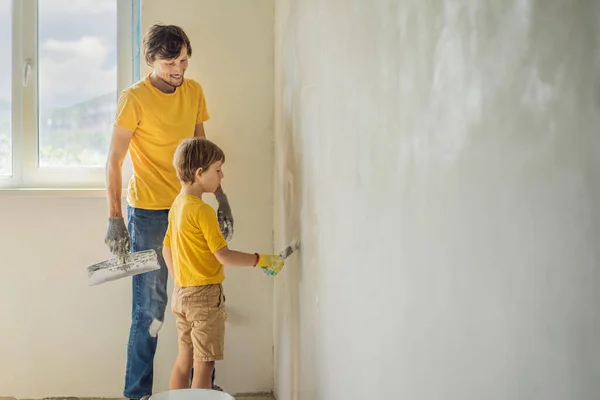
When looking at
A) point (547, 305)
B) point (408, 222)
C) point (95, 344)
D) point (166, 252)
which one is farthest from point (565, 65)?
point (95, 344)

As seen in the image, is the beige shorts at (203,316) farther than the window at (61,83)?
No

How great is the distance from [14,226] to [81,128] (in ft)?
1.65

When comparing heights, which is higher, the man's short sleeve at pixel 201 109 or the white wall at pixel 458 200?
the man's short sleeve at pixel 201 109

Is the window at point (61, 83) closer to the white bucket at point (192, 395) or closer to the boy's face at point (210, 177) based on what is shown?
the boy's face at point (210, 177)

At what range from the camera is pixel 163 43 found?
2.56 meters

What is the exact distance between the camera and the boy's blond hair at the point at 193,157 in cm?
235

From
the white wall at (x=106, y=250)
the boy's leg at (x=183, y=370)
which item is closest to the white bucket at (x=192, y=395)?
the boy's leg at (x=183, y=370)

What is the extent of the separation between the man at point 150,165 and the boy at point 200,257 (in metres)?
0.28

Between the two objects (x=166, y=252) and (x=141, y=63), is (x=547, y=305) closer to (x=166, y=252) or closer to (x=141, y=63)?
(x=166, y=252)

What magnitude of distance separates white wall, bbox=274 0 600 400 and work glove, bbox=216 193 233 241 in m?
0.84

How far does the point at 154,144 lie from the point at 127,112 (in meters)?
0.16

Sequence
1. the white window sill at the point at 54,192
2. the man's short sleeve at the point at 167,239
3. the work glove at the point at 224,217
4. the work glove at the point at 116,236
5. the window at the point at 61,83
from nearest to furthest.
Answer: the man's short sleeve at the point at 167,239
the work glove at the point at 116,236
the work glove at the point at 224,217
the white window sill at the point at 54,192
the window at the point at 61,83

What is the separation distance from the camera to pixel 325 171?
1929 mm

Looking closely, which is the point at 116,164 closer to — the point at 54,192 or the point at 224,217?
the point at 224,217
